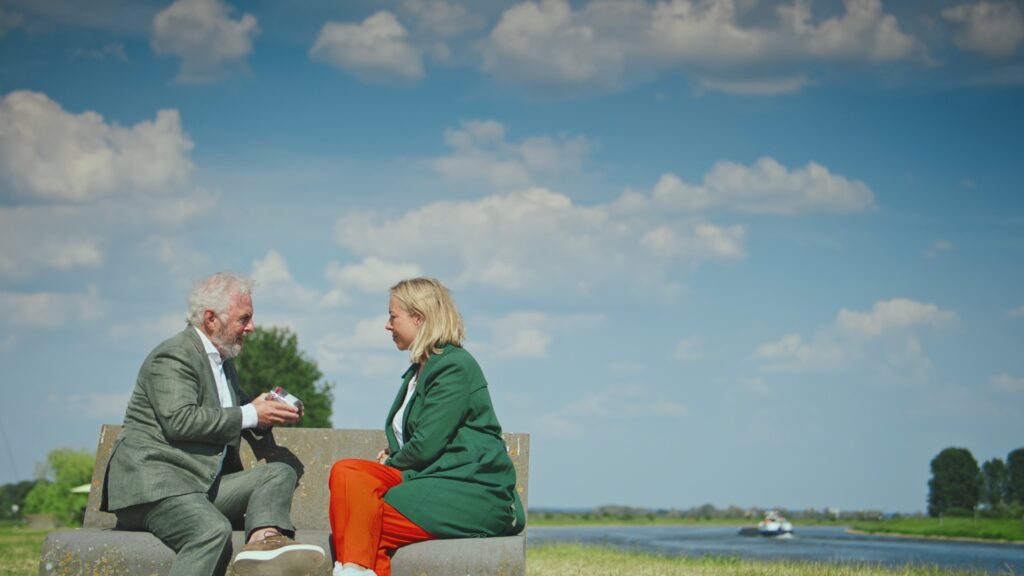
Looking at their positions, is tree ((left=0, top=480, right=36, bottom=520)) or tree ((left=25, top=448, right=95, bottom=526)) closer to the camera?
tree ((left=25, top=448, right=95, bottom=526))

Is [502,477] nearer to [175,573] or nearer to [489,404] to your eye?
[489,404]

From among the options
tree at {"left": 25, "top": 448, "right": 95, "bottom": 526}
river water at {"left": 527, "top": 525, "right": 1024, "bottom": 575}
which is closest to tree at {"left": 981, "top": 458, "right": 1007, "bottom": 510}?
river water at {"left": 527, "top": 525, "right": 1024, "bottom": 575}

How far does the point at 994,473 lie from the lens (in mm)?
75000

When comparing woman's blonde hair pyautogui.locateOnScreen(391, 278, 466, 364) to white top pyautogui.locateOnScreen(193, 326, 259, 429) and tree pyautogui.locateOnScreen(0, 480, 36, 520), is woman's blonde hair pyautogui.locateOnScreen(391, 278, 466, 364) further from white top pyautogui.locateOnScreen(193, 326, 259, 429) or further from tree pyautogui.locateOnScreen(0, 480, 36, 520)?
tree pyautogui.locateOnScreen(0, 480, 36, 520)

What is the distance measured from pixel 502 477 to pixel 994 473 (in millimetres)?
79092

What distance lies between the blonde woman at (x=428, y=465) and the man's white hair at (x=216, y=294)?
905mm

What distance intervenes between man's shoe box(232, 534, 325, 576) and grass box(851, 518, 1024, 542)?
154ft

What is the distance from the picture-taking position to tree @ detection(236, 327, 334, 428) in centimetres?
4047

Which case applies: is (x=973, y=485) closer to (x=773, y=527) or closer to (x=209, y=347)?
(x=773, y=527)

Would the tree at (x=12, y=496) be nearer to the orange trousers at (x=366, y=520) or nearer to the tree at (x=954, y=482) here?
the tree at (x=954, y=482)

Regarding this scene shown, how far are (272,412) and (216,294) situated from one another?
0.77 m

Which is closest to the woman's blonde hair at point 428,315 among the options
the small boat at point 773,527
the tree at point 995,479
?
the small boat at point 773,527

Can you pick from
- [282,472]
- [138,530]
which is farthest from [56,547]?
[282,472]

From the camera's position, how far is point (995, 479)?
74.9 m
